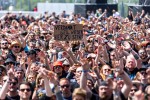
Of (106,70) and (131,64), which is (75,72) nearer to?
(106,70)

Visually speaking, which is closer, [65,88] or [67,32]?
[65,88]

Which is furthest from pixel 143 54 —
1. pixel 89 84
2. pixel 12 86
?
pixel 12 86

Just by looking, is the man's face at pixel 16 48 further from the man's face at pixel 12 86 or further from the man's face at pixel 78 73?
the man's face at pixel 12 86

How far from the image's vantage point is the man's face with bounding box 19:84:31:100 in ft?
40.4

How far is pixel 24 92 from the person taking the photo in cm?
1234

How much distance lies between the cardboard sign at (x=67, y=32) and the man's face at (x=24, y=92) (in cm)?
495

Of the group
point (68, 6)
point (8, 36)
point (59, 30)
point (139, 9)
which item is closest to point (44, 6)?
point (68, 6)

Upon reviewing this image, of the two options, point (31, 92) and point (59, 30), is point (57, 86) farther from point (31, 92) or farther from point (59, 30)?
point (59, 30)

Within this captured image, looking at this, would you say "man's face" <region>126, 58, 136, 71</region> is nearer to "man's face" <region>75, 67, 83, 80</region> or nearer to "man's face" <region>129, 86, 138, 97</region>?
"man's face" <region>75, 67, 83, 80</region>

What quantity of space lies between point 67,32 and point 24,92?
17.0 ft

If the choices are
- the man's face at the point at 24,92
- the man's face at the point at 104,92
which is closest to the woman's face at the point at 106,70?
Result: the man's face at the point at 24,92

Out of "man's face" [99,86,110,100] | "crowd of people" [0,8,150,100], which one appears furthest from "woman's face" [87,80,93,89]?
"man's face" [99,86,110,100]

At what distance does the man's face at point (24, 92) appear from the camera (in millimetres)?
12328

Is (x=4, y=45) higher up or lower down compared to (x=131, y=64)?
lower down
